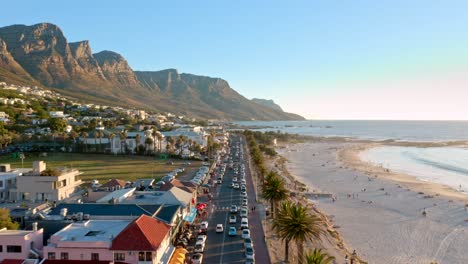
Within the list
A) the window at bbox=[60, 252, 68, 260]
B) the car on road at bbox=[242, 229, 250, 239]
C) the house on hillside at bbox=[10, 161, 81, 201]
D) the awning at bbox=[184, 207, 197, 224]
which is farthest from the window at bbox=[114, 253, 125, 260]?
the house on hillside at bbox=[10, 161, 81, 201]

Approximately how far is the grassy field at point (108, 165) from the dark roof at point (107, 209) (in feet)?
92.2

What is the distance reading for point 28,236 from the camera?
2222 cm

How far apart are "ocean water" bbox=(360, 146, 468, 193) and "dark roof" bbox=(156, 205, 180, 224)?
52.2 meters

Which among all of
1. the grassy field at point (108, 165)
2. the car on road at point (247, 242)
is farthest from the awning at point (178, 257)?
the grassy field at point (108, 165)

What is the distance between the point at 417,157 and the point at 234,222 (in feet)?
291

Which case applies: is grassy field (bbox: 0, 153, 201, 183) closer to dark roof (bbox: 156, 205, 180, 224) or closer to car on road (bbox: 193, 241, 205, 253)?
dark roof (bbox: 156, 205, 180, 224)

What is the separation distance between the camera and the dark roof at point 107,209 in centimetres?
2808

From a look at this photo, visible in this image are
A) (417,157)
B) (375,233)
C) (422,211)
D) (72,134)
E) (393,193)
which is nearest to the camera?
(375,233)

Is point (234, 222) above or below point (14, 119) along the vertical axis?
below

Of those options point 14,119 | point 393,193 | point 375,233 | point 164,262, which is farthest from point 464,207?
point 14,119

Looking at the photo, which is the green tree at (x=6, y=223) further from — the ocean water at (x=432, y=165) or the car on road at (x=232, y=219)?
the ocean water at (x=432, y=165)

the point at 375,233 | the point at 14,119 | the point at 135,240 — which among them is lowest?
the point at 375,233

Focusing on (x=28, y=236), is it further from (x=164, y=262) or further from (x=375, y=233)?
(x=375, y=233)

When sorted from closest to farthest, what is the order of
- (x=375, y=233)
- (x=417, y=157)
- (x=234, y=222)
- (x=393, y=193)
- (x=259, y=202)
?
(x=234, y=222)
(x=375, y=233)
(x=259, y=202)
(x=393, y=193)
(x=417, y=157)
